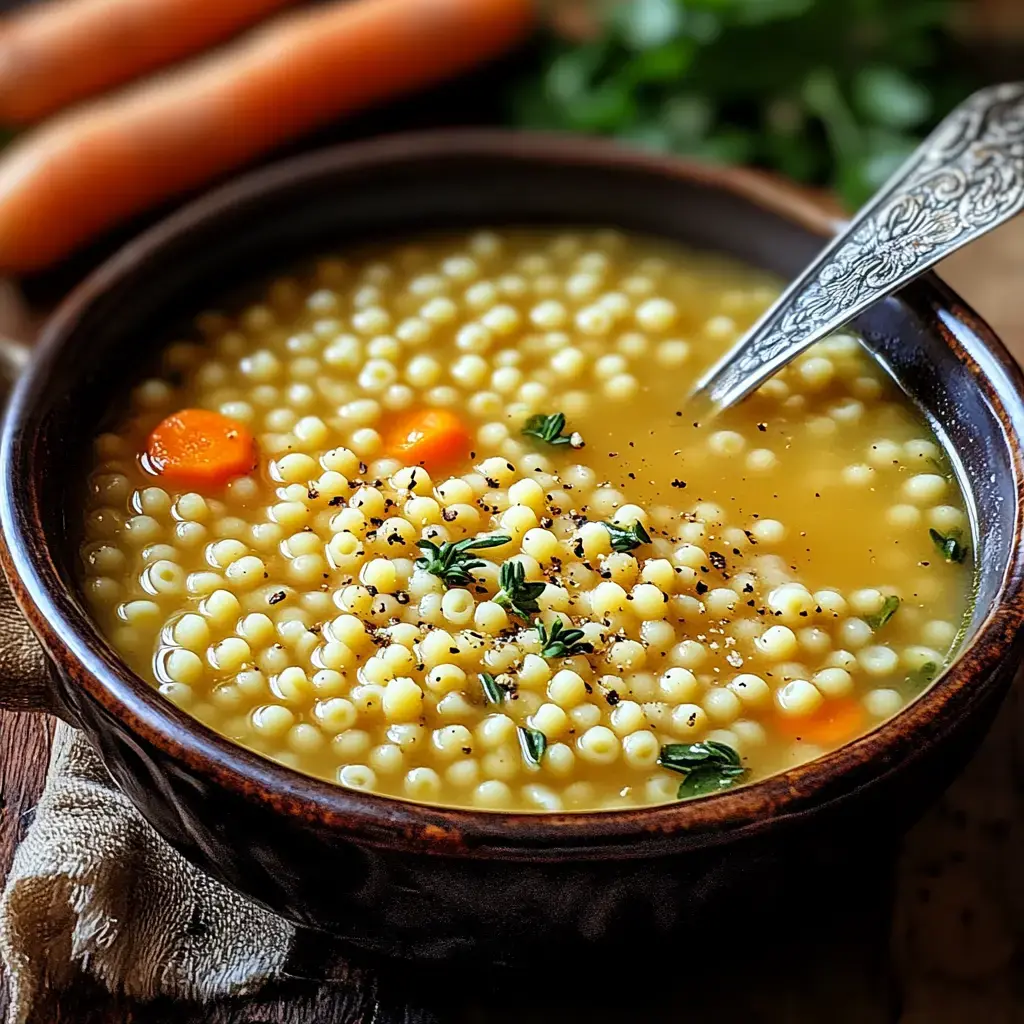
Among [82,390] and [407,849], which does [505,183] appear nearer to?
[82,390]

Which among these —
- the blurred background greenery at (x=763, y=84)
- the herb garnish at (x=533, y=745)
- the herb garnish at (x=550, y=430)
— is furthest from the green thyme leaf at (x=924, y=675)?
the blurred background greenery at (x=763, y=84)

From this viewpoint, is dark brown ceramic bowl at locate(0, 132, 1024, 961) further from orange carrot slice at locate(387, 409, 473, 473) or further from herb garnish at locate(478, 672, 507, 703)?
orange carrot slice at locate(387, 409, 473, 473)

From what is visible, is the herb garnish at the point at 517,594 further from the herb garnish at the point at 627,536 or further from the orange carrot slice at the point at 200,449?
the orange carrot slice at the point at 200,449

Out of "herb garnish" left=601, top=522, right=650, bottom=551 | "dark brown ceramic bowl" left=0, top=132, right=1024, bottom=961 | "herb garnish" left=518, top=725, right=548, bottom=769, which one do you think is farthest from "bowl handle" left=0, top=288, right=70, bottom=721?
"herb garnish" left=601, top=522, right=650, bottom=551

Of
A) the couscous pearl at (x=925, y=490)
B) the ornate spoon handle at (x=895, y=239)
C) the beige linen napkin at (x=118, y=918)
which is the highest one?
the ornate spoon handle at (x=895, y=239)

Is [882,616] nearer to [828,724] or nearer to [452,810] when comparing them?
[828,724]

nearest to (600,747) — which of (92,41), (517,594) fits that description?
(517,594)
